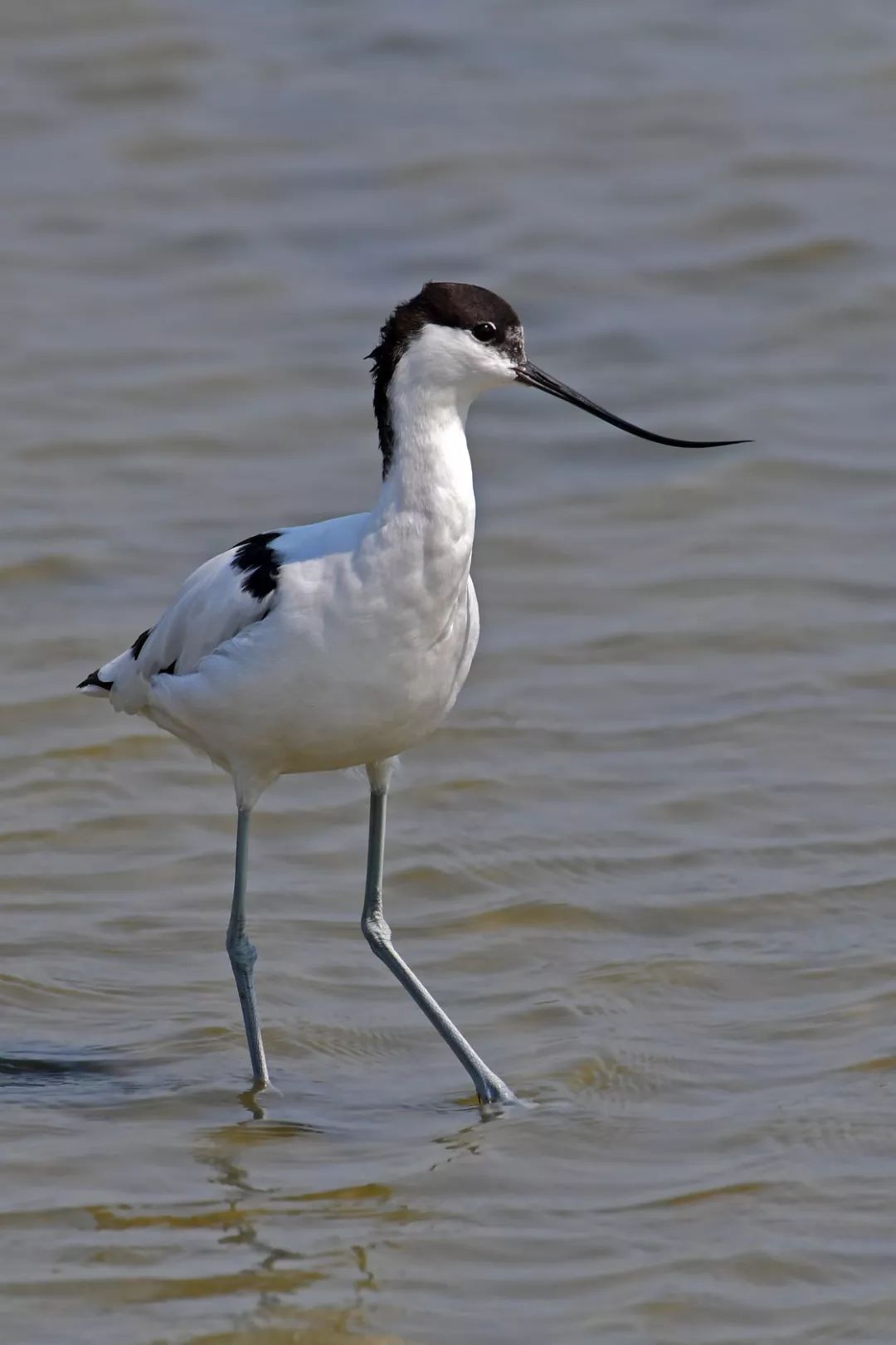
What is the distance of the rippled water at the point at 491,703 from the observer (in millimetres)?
4848

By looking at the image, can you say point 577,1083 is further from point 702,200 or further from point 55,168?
point 55,168

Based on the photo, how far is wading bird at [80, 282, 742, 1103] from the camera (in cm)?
537

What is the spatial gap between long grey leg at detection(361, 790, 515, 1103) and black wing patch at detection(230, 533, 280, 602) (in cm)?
75

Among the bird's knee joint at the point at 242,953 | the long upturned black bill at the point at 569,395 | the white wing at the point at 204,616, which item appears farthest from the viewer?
the bird's knee joint at the point at 242,953

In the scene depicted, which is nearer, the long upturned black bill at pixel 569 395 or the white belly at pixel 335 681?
the white belly at pixel 335 681

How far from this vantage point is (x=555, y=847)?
23.1ft

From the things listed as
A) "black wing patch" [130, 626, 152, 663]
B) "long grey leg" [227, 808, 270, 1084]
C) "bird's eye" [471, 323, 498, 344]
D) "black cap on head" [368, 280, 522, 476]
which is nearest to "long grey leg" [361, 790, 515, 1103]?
"long grey leg" [227, 808, 270, 1084]

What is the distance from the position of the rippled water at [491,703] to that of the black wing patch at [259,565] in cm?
127

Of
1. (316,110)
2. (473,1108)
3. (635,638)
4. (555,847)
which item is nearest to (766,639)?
(635,638)

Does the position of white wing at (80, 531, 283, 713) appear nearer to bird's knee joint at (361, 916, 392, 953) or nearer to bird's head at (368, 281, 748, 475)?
bird's head at (368, 281, 748, 475)

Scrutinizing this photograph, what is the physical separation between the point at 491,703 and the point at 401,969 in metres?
2.15

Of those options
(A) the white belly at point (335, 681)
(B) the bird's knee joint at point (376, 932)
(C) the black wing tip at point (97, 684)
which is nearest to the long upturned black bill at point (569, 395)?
(A) the white belly at point (335, 681)

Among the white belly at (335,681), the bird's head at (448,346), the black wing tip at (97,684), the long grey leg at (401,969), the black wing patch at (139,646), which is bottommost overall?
the long grey leg at (401,969)

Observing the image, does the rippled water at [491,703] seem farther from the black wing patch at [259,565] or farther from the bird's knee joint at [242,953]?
the black wing patch at [259,565]
